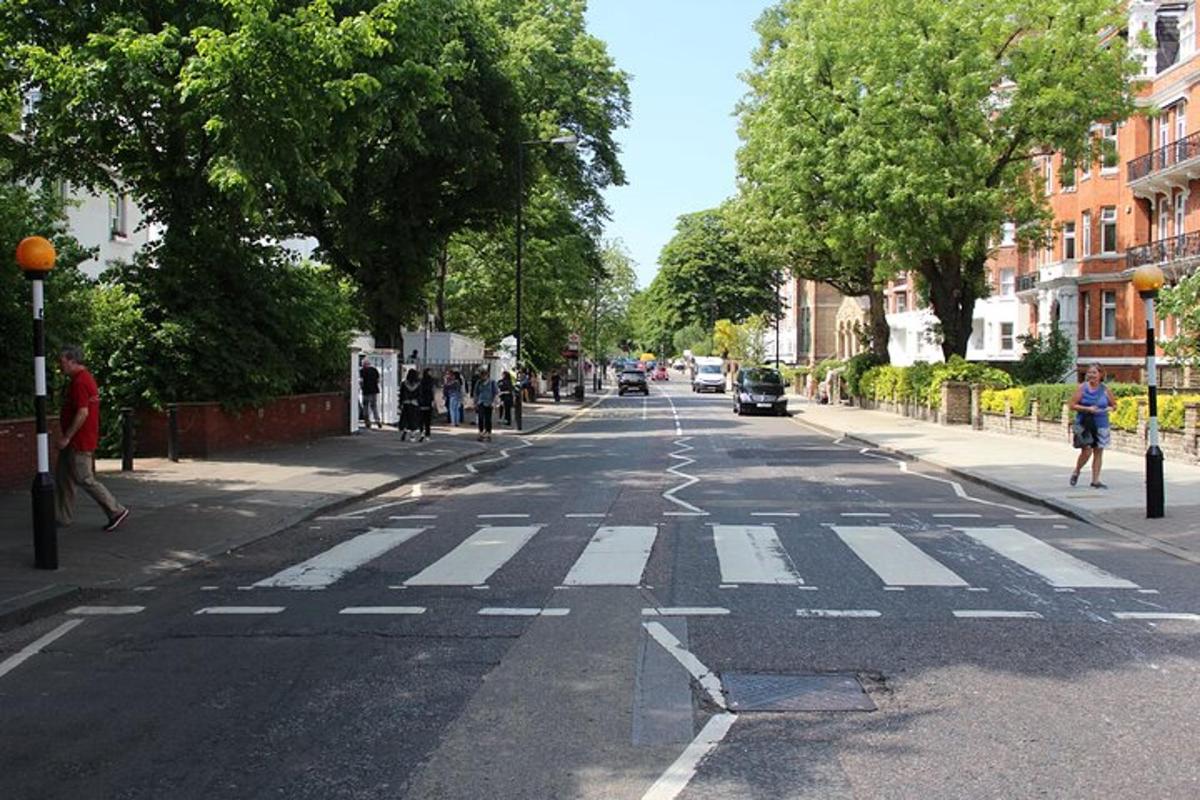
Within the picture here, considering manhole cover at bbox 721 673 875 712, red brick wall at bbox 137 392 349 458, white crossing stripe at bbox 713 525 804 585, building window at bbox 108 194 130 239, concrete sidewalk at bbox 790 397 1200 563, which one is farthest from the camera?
building window at bbox 108 194 130 239

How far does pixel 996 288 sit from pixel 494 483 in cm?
4470

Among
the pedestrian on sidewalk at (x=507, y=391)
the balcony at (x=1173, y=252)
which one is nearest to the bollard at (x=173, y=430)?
the pedestrian on sidewalk at (x=507, y=391)

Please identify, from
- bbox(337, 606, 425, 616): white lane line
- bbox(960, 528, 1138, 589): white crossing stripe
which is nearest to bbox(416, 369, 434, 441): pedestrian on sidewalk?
bbox(960, 528, 1138, 589): white crossing stripe

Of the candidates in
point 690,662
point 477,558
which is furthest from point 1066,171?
point 690,662

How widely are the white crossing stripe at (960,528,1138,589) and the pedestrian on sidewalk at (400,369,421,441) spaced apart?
1659cm

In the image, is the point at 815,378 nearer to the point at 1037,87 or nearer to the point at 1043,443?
the point at 1037,87

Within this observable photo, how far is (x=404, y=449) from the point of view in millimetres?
23641

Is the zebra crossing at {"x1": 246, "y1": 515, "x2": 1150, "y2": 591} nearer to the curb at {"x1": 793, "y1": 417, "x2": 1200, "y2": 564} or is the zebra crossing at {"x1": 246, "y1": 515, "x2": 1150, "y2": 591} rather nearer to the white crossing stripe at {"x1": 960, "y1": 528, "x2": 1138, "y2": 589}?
the white crossing stripe at {"x1": 960, "y1": 528, "x2": 1138, "y2": 589}

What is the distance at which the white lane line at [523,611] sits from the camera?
7.79 meters

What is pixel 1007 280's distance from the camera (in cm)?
5566

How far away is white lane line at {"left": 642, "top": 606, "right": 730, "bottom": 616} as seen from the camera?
7.71 metres

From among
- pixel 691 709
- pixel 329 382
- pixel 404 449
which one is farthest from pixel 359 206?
pixel 691 709

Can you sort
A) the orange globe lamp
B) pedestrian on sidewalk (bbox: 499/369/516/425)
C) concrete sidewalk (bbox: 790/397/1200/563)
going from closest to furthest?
1. the orange globe lamp
2. concrete sidewalk (bbox: 790/397/1200/563)
3. pedestrian on sidewalk (bbox: 499/369/516/425)

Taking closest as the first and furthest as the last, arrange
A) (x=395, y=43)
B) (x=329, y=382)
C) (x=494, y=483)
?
1. (x=494, y=483)
2. (x=395, y=43)
3. (x=329, y=382)
